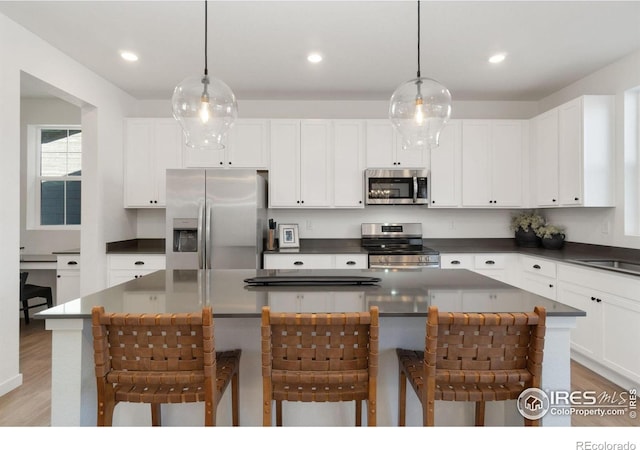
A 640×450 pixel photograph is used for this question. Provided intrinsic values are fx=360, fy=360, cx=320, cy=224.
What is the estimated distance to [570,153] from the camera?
11.2ft

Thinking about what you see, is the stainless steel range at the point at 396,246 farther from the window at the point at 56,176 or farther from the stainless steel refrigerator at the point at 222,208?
the window at the point at 56,176

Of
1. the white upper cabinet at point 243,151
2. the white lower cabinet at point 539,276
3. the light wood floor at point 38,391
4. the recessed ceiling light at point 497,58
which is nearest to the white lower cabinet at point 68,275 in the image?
the light wood floor at point 38,391

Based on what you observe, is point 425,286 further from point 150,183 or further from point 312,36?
point 150,183

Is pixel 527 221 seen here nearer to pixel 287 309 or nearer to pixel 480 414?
pixel 480 414

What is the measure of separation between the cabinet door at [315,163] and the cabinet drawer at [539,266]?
2110 millimetres

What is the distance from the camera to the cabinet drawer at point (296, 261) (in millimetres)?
3705

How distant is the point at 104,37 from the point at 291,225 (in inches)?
93.4

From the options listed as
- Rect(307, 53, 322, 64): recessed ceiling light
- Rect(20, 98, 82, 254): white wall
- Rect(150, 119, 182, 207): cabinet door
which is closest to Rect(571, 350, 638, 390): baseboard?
Rect(307, 53, 322, 64): recessed ceiling light

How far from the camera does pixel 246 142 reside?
4012mm

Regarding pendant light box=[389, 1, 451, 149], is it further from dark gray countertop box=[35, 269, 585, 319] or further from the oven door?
the oven door

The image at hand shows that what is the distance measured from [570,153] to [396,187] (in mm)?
1647

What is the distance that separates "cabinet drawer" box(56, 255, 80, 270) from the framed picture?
2108mm

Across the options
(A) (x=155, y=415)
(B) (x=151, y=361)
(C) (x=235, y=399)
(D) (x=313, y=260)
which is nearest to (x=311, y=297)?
(C) (x=235, y=399)
